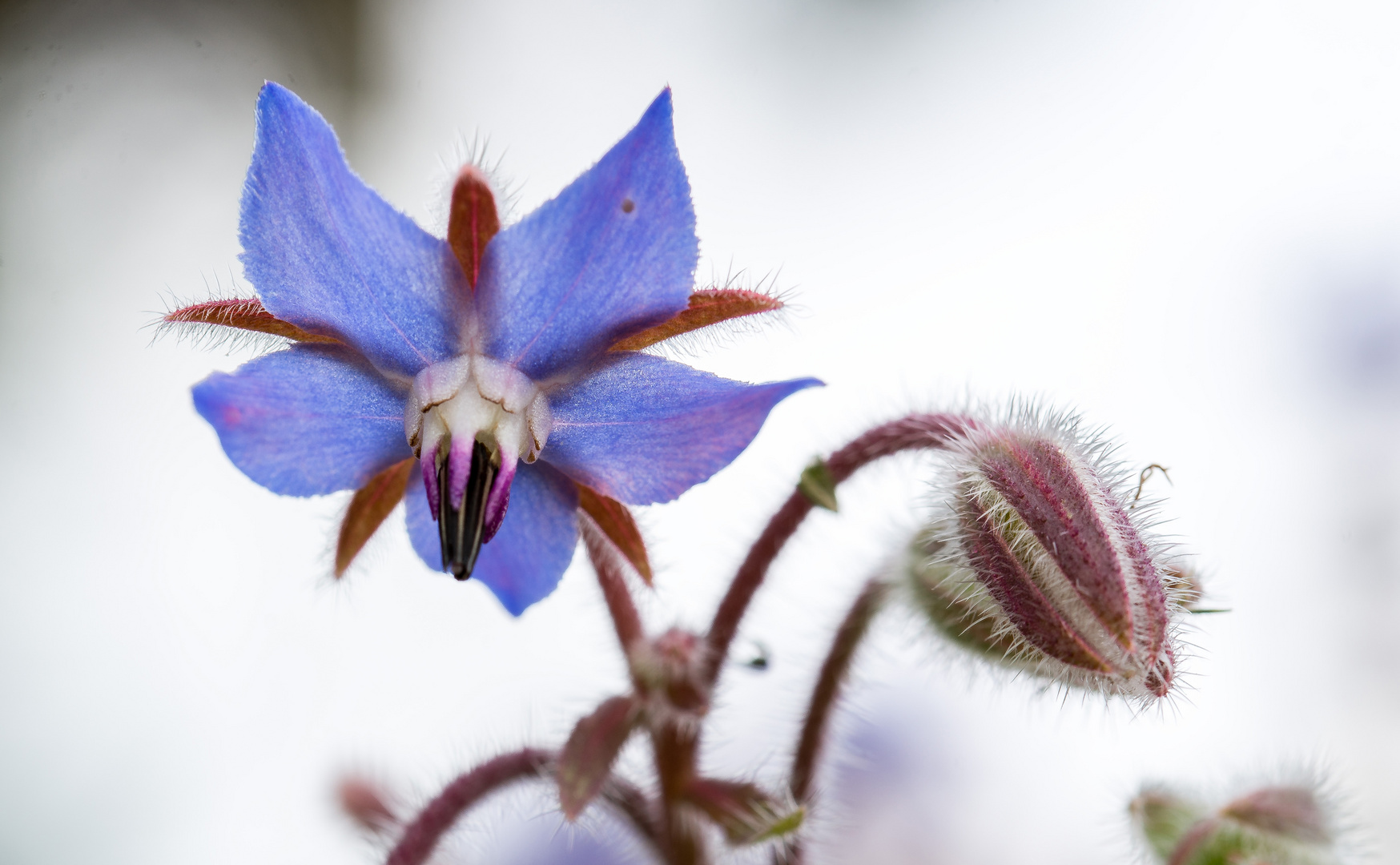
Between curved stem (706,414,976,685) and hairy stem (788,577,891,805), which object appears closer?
curved stem (706,414,976,685)

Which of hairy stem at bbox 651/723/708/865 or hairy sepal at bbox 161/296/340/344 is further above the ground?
hairy sepal at bbox 161/296/340/344

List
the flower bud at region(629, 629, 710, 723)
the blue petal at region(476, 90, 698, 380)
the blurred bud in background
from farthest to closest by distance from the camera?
the blurred bud in background < the flower bud at region(629, 629, 710, 723) < the blue petal at region(476, 90, 698, 380)

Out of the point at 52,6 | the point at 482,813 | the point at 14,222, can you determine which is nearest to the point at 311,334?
the point at 482,813

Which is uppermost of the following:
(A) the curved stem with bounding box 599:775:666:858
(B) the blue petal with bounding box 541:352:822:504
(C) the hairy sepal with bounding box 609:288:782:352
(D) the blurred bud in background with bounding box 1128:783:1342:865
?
(C) the hairy sepal with bounding box 609:288:782:352

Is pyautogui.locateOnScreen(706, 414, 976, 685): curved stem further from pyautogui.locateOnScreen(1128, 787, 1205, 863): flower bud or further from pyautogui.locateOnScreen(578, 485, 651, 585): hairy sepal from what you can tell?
pyautogui.locateOnScreen(1128, 787, 1205, 863): flower bud

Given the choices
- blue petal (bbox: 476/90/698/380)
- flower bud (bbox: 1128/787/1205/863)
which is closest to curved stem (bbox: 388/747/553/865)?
blue petal (bbox: 476/90/698/380)

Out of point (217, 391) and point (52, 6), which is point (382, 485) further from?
point (52, 6)

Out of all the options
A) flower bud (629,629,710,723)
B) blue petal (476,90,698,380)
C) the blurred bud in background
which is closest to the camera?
blue petal (476,90,698,380)
